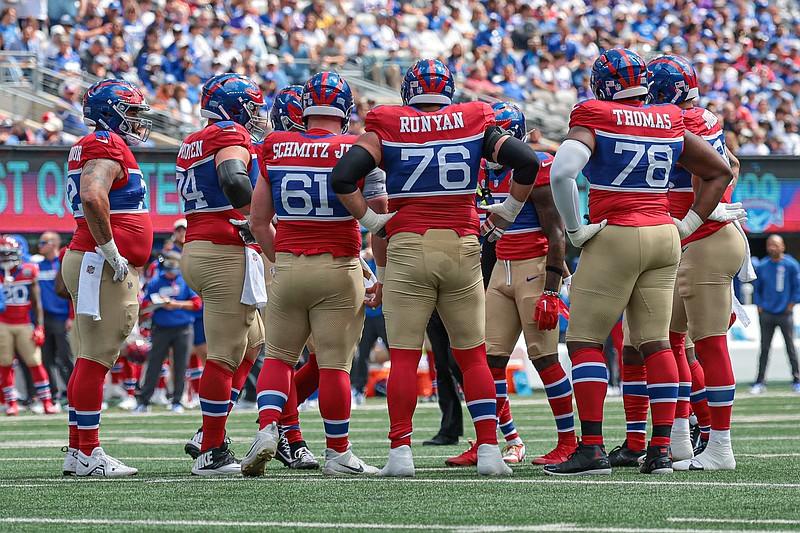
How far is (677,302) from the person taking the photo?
761cm

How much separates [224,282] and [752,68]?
20902 millimetres

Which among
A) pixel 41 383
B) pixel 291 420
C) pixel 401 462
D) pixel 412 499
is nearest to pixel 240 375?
pixel 291 420

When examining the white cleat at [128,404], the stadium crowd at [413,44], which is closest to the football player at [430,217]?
the white cleat at [128,404]

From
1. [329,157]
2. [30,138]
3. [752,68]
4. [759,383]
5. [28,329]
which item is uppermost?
[752,68]

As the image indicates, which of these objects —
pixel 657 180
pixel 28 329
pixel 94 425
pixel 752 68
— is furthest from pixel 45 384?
pixel 752 68

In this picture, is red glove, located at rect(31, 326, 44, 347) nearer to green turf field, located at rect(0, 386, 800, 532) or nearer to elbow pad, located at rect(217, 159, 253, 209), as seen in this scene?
green turf field, located at rect(0, 386, 800, 532)

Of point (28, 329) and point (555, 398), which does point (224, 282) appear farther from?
point (28, 329)

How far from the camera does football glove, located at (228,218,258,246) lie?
7273 millimetres

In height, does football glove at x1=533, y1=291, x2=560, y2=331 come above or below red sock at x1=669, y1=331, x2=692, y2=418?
above

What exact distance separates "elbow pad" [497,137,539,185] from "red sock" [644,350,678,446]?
1124 mm

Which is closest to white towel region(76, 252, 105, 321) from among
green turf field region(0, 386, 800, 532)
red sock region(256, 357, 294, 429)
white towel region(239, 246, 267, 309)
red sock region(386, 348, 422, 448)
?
white towel region(239, 246, 267, 309)

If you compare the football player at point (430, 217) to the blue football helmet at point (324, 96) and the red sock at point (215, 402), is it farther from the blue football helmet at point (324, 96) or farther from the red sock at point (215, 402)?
the red sock at point (215, 402)

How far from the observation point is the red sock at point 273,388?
22.7ft

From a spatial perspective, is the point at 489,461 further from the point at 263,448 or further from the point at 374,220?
the point at 374,220
